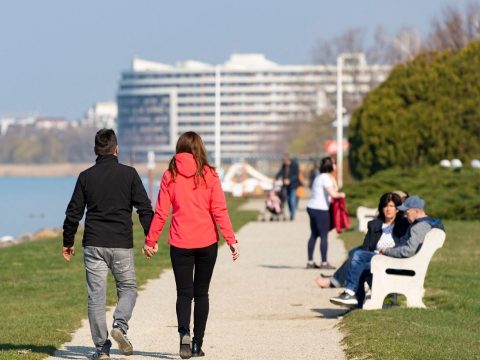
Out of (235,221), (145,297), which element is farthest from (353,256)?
(235,221)

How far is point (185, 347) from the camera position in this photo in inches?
439

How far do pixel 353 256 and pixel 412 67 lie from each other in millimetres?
35125

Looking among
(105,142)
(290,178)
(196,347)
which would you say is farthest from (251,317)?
(290,178)

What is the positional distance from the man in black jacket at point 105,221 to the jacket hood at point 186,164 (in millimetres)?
335

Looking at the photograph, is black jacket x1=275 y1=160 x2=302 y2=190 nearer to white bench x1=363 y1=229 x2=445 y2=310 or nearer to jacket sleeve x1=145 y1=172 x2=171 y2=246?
white bench x1=363 y1=229 x2=445 y2=310

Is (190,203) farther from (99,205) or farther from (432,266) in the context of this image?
(432,266)

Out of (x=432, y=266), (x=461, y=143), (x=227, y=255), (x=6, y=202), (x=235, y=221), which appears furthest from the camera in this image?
(x=6, y=202)

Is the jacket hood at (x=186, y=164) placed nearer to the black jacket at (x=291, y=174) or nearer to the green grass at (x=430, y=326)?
the green grass at (x=430, y=326)

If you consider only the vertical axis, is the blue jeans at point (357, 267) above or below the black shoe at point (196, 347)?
above

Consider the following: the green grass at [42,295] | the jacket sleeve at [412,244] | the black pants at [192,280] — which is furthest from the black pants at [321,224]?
the black pants at [192,280]

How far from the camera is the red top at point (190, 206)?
1116 cm

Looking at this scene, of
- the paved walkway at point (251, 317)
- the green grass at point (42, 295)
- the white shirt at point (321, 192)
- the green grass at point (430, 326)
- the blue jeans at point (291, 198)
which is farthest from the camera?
the blue jeans at point (291, 198)

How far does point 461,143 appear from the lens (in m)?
45.6

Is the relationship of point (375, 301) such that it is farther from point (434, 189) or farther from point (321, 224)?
point (434, 189)
